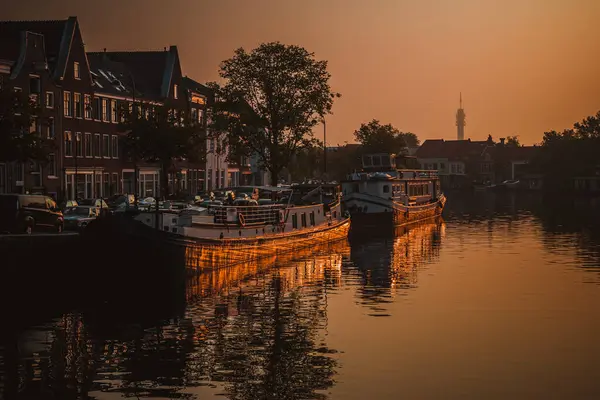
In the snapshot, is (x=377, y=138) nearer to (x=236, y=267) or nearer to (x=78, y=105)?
(x=78, y=105)

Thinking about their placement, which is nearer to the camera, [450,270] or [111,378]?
[111,378]

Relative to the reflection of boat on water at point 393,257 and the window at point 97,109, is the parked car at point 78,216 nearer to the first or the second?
the reflection of boat on water at point 393,257

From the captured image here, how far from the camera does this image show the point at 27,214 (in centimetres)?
5162

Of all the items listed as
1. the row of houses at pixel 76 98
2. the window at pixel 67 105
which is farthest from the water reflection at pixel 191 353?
the window at pixel 67 105

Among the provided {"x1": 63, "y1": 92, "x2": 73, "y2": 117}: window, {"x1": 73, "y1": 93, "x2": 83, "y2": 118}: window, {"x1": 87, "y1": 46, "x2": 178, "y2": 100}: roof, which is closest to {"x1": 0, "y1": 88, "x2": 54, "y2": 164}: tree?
{"x1": 63, "y1": 92, "x2": 73, "y2": 117}: window

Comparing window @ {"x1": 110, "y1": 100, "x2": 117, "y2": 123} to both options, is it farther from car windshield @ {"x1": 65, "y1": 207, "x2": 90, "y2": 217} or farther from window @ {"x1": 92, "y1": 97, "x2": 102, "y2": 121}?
car windshield @ {"x1": 65, "y1": 207, "x2": 90, "y2": 217}

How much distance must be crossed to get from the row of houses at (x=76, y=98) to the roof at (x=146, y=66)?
123mm

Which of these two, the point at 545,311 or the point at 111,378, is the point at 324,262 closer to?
the point at 545,311

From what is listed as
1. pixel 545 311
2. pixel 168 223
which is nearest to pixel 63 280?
pixel 168 223

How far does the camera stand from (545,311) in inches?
1599

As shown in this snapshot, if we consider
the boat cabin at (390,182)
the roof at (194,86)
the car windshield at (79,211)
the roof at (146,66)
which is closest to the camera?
the car windshield at (79,211)

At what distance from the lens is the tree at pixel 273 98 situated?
10481 centimetres

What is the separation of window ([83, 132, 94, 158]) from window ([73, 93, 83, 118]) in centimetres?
234

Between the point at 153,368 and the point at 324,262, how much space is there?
31.8 metres
